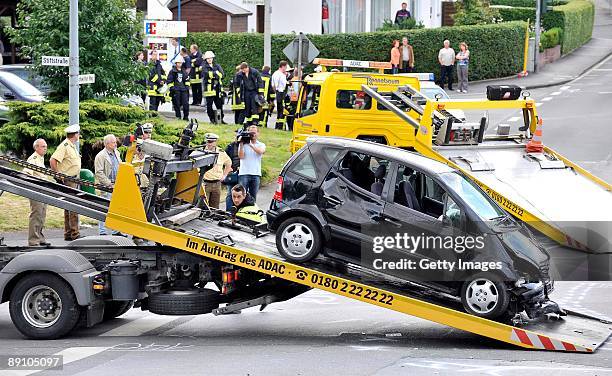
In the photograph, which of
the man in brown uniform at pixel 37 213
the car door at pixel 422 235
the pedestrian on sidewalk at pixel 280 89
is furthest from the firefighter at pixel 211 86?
the car door at pixel 422 235

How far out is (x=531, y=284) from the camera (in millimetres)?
12102

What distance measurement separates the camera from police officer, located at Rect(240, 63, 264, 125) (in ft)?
97.8

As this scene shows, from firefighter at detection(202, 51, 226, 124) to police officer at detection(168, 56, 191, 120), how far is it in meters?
0.54

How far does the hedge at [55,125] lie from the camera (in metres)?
22.4

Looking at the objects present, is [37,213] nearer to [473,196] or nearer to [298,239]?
[298,239]

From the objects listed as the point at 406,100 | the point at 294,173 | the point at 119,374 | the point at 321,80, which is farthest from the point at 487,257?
the point at 321,80

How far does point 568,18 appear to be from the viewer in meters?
52.3

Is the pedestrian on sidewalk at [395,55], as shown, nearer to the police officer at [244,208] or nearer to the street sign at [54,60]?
the street sign at [54,60]

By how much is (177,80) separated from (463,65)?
14.4 meters

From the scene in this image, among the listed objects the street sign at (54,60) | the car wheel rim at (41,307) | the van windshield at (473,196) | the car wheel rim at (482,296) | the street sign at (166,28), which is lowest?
the car wheel rim at (41,307)

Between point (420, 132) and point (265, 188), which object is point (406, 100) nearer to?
point (420, 132)

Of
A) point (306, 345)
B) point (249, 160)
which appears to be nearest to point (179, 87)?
point (249, 160)

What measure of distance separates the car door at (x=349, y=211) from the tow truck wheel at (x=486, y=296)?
113 centimetres

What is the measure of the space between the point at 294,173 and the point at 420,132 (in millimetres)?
7117
